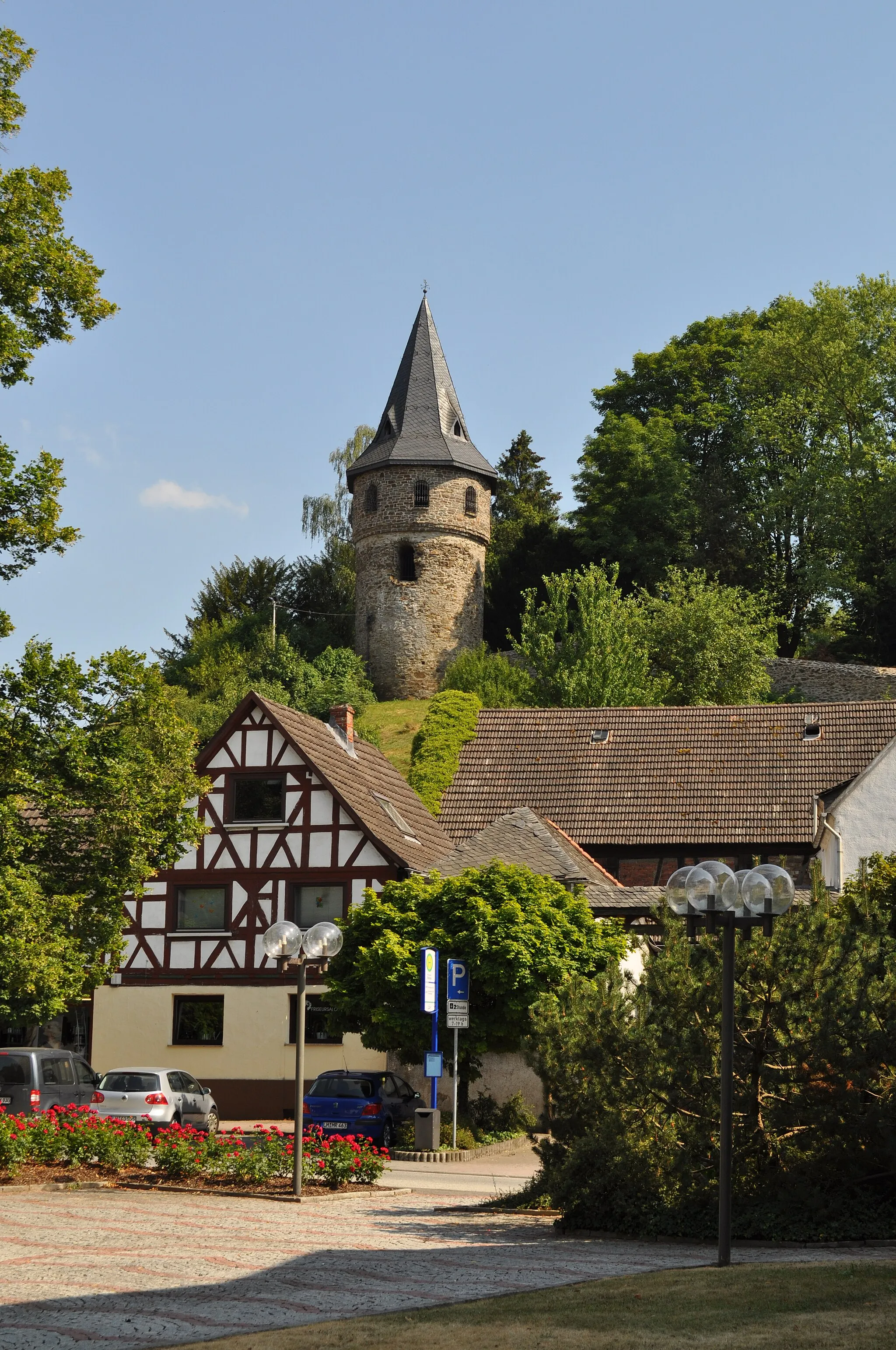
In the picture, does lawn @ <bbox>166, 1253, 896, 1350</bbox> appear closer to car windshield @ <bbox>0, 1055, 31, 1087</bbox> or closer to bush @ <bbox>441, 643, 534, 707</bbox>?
car windshield @ <bbox>0, 1055, 31, 1087</bbox>

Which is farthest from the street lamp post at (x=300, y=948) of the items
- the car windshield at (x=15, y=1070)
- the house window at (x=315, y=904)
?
the house window at (x=315, y=904)

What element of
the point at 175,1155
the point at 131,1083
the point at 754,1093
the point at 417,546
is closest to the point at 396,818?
the point at 131,1083

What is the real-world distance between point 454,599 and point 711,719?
31.5m

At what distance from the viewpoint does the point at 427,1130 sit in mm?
21797

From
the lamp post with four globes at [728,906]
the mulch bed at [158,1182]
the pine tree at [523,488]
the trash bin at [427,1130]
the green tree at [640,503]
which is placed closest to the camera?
the lamp post with four globes at [728,906]

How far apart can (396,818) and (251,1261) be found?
21042 millimetres

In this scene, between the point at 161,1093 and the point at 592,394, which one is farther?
the point at 592,394

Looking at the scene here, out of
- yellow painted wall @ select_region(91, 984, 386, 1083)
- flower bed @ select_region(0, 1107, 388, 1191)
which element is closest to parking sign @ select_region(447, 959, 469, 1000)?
flower bed @ select_region(0, 1107, 388, 1191)

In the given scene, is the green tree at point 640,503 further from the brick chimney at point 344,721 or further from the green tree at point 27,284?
the green tree at point 27,284

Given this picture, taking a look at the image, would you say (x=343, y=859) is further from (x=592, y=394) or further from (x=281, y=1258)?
(x=592, y=394)

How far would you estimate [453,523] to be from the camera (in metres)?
67.4

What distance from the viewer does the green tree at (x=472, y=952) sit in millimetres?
23234

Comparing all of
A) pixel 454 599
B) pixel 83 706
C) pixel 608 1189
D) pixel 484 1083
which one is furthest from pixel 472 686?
pixel 608 1189

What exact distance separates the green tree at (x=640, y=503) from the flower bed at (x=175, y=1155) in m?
48.1
